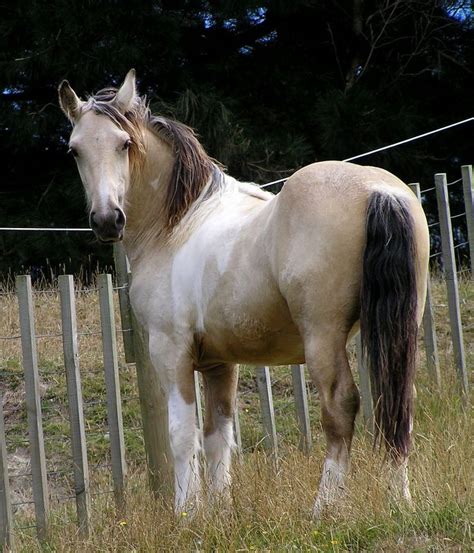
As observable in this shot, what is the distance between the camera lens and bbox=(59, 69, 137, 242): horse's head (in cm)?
462

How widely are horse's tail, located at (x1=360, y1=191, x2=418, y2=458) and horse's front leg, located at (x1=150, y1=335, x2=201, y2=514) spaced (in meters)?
1.15

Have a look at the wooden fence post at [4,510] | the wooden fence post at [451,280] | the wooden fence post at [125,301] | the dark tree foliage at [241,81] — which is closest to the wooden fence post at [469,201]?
the wooden fence post at [451,280]

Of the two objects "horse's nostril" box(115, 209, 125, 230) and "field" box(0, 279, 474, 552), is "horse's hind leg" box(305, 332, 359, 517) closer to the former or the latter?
"field" box(0, 279, 474, 552)

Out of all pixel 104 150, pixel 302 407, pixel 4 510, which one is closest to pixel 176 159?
pixel 104 150

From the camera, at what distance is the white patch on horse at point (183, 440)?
483 centimetres

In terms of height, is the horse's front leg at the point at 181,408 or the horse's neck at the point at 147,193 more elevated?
the horse's neck at the point at 147,193

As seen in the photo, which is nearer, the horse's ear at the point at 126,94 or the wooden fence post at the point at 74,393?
the horse's ear at the point at 126,94

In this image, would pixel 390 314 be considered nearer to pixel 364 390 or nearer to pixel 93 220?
pixel 93 220

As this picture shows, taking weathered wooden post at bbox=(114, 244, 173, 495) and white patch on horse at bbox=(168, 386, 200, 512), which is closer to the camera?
white patch on horse at bbox=(168, 386, 200, 512)

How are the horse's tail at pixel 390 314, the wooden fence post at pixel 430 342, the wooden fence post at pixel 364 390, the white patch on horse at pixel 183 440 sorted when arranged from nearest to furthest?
the horse's tail at pixel 390 314
the white patch on horse at pixel 183 440
the wooden fence post at pixel 364 390
the wooden fence post at pixel 430 342

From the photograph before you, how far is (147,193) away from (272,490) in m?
1.85

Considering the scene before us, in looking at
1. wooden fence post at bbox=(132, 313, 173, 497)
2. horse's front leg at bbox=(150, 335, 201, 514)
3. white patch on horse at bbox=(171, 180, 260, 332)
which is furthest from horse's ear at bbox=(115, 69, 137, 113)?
wooden fence post at bbox=(132, 313, 173, 497)

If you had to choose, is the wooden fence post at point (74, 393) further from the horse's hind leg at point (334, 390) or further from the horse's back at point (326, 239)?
the horse's hind leg at point (334, 390)

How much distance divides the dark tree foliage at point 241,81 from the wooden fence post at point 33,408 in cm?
703
